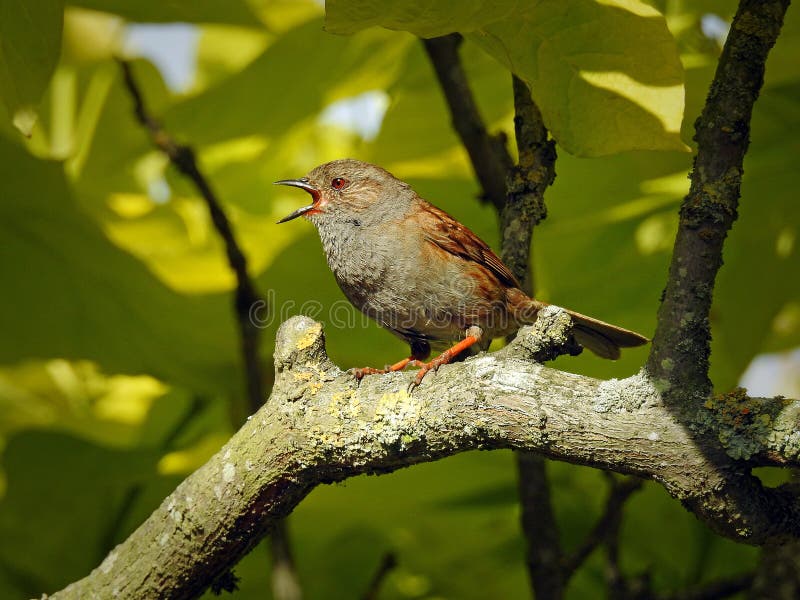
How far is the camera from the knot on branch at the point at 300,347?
2.23m

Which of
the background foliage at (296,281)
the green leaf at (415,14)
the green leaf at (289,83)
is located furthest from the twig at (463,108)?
the green leaf at (415,14)

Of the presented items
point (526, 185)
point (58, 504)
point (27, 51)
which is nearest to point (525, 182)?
point (526, 185)

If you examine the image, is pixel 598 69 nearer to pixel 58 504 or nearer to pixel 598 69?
pixel 598 69

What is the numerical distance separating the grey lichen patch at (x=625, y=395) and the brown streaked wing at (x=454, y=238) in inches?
54.6

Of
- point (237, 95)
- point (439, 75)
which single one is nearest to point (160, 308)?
point (237, 95)

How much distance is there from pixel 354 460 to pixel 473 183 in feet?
5.03

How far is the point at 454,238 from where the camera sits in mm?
3436

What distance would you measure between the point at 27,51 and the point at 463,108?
151cm

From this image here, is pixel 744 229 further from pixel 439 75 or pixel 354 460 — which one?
pixel 354 460

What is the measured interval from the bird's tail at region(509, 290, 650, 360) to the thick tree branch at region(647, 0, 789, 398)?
3.71 ft

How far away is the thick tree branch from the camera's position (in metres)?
1.88

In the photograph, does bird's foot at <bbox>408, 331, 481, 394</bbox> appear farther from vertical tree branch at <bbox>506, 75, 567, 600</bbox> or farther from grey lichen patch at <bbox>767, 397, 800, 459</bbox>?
grey lichen patch at <bbox>767, 397, 800, 459</bbox>

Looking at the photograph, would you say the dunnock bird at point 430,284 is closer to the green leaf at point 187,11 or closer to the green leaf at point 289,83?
the green leaf at point 289,83

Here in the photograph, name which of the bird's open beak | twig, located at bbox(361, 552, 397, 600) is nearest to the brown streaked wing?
the bird's open beak
